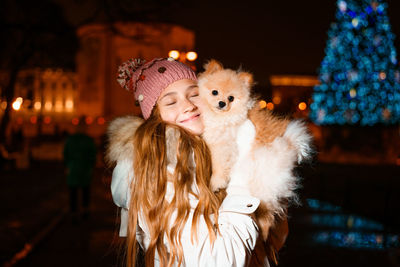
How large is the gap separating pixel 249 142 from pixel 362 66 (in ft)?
124

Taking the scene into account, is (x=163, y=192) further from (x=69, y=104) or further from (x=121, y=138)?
(x=69, y=104)

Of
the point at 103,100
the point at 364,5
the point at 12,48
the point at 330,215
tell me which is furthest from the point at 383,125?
the point at 103,100

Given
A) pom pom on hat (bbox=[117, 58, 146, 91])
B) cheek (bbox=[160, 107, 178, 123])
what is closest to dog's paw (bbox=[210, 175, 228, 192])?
cheek (bbox=[160, 107, 178, 123])

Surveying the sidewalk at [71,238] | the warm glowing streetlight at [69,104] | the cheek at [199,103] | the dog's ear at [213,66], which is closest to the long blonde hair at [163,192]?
the cheek at [199,103]

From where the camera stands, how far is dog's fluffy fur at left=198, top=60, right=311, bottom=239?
2148 mm

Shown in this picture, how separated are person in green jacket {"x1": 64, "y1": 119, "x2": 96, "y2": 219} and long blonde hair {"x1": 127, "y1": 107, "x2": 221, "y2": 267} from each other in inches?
328

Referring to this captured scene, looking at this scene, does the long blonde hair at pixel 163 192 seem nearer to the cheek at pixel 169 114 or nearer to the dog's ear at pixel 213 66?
the cheek at pixel 169 114

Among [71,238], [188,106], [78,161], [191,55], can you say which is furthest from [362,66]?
[188,106]

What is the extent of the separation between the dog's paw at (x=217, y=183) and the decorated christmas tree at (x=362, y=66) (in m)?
37.5

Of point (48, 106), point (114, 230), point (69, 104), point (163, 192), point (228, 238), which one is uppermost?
point (69, 104)

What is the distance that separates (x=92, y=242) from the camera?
8328 millimetres

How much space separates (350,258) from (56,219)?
275 inches

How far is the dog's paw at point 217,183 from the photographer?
2259mm

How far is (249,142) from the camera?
2264mm
